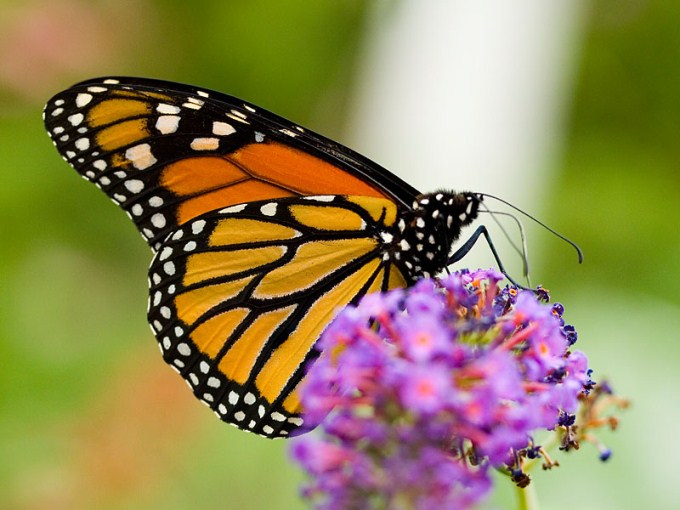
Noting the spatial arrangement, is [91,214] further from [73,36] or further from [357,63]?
[357,63]

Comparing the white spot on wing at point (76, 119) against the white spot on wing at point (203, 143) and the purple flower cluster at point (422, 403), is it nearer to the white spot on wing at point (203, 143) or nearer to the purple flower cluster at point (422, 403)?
the white spot on wing at point (203, 143)

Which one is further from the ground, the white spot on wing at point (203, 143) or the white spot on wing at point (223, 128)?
the white spot on wing at point (223, 128)

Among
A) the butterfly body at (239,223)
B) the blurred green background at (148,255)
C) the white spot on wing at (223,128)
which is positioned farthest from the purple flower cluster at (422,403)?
the blurred green background at (148,255)

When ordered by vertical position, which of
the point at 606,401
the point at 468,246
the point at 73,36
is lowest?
the point at 606,401

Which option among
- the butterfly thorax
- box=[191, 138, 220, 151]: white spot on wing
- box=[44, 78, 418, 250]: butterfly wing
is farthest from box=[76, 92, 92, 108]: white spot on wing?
the butterfly thorax

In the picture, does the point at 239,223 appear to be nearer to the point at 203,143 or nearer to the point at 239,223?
the point at 239,223

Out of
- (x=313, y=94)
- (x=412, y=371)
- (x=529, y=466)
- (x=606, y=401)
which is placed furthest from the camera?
(x=313, y=94)

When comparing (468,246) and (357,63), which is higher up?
(357,63)

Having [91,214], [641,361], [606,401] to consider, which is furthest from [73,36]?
[606,401]
